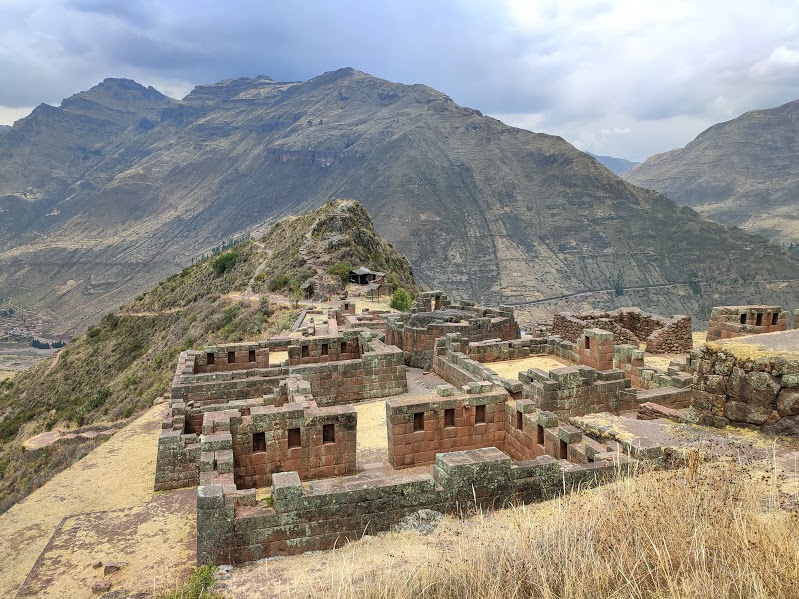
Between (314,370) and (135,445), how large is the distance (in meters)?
6.58

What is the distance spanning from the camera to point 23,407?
167ft

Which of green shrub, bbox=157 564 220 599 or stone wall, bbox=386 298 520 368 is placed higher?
stone wall, bbox=386 298 520 368

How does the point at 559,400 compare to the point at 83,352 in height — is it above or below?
above

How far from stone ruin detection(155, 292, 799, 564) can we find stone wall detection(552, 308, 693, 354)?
5835 millimetres

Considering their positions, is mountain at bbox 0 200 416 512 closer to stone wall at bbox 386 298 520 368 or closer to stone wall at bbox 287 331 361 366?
stone wall at bbox 287 331 361 366

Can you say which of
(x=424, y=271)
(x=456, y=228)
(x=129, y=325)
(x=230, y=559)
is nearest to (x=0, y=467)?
(x=230, y=559)

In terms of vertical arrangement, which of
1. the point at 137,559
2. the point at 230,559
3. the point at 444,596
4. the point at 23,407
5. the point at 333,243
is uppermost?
the point at 333,243

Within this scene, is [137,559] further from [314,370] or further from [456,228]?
[456,228]

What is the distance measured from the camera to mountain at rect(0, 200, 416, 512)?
3819 cm

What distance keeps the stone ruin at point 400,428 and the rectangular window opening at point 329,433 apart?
4cm

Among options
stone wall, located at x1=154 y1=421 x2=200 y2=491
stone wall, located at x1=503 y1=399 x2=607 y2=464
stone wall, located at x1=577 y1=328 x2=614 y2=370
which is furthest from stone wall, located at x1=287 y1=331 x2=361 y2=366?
stone wall, located at x1=503 y1=399 x2=607 y2=464

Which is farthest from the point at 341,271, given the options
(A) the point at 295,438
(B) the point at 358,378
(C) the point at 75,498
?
(A) the point at 295,438

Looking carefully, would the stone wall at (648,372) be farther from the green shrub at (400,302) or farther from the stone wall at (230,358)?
the green shrub at (400,302)

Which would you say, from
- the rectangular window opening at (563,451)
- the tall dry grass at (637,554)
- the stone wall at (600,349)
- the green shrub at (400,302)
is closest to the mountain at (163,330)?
the green shrub at (400,302)
